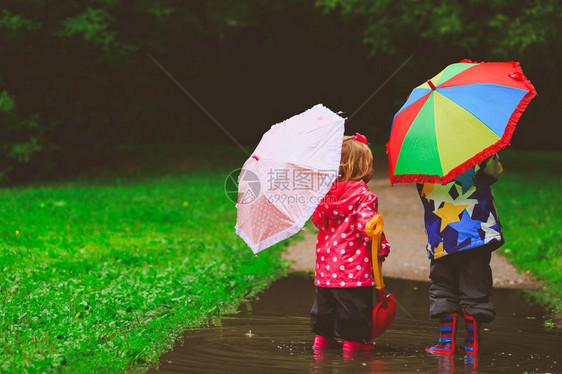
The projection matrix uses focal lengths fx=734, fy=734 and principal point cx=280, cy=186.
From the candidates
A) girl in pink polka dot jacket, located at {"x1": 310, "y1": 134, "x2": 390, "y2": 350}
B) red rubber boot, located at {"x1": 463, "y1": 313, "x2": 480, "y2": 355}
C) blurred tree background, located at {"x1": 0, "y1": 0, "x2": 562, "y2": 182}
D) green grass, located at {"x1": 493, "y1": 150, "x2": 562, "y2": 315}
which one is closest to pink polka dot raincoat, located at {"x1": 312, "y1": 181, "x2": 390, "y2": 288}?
girl in pink polka dot jacket, located at {"x1": 310, "y1": 134, "x2": 390, "y2": 350}

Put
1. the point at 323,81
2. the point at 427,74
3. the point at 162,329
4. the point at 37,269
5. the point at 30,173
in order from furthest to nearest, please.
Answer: the point at 323,81 → the point at 427,74 → the point at 30,173 → the point at 37,269 → the point at 162,329

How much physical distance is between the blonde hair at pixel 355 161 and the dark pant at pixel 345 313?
71cm

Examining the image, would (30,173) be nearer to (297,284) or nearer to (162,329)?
(297,284)

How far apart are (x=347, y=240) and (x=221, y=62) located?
72.6 ft

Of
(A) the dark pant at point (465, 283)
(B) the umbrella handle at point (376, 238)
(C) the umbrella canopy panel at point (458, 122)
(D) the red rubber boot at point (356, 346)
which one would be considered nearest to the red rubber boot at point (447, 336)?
(A) the dark pant at point (465, 283)

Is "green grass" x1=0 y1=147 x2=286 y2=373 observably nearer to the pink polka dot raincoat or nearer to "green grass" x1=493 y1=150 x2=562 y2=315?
the pink polka dot raincoat

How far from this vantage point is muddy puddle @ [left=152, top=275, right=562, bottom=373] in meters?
4.24

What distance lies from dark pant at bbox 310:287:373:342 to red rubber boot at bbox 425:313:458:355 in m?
0.46

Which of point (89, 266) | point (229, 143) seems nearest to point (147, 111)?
point (229, 143)

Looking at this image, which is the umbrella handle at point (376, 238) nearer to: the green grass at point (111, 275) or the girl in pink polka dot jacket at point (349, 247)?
the girl in pink polka dot jacket at point (349, 247)

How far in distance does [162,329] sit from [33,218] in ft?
17.0

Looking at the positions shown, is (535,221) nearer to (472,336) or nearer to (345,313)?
(472,336)

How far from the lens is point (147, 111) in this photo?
26.1 m
